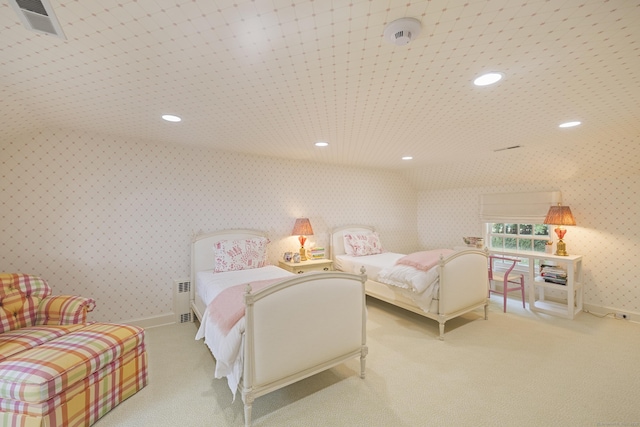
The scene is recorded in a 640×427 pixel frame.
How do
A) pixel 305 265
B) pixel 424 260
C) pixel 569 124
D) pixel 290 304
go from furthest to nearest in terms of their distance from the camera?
pixel 305 265 < pixel 424 260 < pixel 569 124 < pixel 290 304

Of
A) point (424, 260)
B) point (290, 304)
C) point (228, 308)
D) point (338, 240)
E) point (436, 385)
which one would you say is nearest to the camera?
point (290, 304)

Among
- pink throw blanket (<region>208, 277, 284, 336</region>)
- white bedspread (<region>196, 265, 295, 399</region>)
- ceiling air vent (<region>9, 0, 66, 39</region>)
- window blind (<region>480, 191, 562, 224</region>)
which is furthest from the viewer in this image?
window blind (<region>480, 191, 562, 224</region>)

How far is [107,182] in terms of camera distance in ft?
9.87

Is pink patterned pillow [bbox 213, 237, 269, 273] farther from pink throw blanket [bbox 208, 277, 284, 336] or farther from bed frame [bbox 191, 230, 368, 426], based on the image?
bed frame [bbox 191, 230, 368, 426]

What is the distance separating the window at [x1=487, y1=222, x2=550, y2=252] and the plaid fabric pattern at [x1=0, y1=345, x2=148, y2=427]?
5253 mm

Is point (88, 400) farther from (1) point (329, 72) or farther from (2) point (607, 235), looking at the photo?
(2) point (607, 235)

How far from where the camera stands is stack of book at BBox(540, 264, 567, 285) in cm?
353

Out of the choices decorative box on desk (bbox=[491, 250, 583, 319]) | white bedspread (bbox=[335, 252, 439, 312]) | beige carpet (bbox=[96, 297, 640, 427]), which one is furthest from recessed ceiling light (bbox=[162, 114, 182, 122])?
decorative box on desk (bbox=[491, 250, 583, 319])

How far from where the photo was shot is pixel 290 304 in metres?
1.88

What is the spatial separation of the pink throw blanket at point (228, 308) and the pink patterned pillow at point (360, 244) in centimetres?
230

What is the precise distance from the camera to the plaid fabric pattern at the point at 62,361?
1.52 meters

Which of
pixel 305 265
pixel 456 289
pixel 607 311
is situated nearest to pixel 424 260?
pixel 456 289

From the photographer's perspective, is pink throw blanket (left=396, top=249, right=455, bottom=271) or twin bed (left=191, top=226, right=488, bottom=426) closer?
twin bed (left=191, top=226, right=488, bottom=426)

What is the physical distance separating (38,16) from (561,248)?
5411mm
